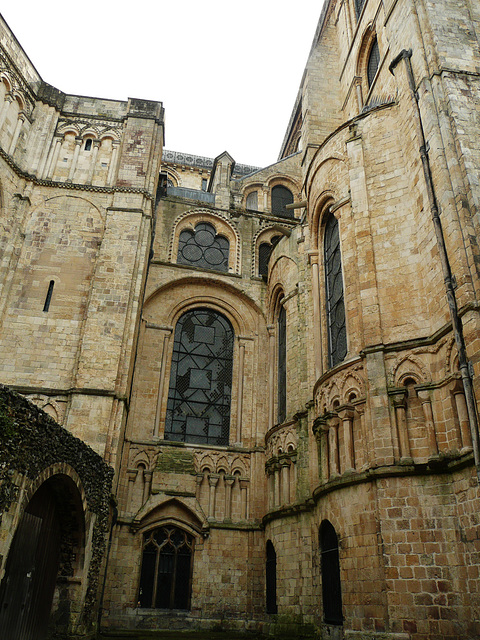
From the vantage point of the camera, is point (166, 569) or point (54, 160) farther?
point (54, 160)

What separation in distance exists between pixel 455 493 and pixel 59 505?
7.18 metres

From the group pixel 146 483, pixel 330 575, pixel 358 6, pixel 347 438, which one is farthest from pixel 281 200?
pixel 330 575

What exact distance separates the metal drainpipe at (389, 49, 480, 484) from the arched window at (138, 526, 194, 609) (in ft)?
30.7

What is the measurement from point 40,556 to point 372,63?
659 inches

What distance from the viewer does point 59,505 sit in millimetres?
10469

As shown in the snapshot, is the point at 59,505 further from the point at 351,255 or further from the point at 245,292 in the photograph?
the point at 245,292

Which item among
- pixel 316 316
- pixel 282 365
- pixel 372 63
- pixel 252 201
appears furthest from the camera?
pixel 252 201

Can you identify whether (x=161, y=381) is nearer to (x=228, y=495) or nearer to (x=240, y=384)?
(x=240, y=384)

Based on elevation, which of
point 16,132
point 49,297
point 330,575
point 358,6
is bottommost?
point 330,575

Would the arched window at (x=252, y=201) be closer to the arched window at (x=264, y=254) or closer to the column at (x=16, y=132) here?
the arched window at (x=264, y=254)

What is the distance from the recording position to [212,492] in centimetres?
1556

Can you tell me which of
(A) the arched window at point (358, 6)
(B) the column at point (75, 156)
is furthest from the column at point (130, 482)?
(A) the arched window at point (358, 6)

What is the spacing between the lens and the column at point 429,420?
920 cm

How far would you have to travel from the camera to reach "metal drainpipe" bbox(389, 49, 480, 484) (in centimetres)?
830
